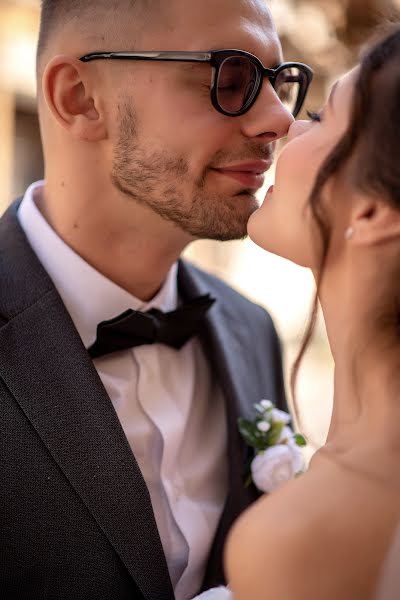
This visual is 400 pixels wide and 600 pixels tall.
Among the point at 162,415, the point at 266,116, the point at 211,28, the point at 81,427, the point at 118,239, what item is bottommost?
the point at 162,415

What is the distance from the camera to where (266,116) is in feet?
7.62

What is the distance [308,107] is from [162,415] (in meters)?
5.89

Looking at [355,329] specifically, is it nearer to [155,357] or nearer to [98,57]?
[155,357]

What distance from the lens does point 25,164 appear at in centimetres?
877

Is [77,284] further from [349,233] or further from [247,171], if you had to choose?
[349,233]

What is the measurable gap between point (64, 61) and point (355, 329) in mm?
1413

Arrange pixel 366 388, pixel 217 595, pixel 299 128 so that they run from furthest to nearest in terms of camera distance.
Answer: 1. pixel 217 595
2. pixel 299 128
3. pixel 366 388

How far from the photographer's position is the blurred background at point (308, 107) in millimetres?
7965

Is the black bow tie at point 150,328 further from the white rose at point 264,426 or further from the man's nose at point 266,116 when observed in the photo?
the man's nose at point 266,116

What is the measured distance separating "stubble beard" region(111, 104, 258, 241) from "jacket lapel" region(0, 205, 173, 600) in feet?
1.66

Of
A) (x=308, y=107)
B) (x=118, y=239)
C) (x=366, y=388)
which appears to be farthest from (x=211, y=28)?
(x=308, y=107)

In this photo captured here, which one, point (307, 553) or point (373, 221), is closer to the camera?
point (307, 553)

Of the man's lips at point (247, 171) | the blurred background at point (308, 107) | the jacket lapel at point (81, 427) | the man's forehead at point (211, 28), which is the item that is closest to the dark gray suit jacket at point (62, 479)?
the jacket lapel at point (81, 427)

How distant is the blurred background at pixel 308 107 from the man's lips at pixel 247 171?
13.9 feet
